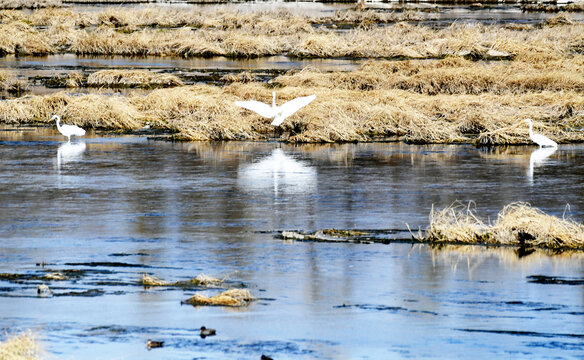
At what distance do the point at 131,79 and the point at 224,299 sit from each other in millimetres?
29049

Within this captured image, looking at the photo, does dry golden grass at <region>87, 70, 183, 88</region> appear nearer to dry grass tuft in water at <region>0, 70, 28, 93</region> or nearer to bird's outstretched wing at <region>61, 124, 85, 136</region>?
dry grass tuft in water at <region>0, 70, 28, 93</region>

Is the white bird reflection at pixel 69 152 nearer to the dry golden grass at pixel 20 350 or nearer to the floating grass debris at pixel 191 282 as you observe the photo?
the floating grass debris at pixel 191 282

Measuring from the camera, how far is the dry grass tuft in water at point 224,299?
44.8 feet

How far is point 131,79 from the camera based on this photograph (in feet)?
137

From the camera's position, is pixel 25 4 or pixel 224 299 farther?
pixel 25 4

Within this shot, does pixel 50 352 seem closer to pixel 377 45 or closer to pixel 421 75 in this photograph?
pixel 421 75

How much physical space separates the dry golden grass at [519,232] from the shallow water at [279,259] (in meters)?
0.43

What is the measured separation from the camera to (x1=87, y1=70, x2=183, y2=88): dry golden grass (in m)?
41.5

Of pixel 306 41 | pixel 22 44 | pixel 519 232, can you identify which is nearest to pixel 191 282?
pixel 519 232

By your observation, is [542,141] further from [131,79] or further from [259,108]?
[131,79]

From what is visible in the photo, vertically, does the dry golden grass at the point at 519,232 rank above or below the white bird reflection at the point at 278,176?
below

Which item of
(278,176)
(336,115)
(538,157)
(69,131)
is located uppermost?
(336,115)

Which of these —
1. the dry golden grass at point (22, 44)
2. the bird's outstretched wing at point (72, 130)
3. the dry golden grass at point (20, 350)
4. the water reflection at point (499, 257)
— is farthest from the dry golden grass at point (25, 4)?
the dry golden grass at point (20, 350)

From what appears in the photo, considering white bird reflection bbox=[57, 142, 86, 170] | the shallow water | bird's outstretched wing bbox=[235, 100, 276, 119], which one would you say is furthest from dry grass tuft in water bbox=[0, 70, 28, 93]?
bird's outstretched wing bbox=[235, 100, 276, 119]
